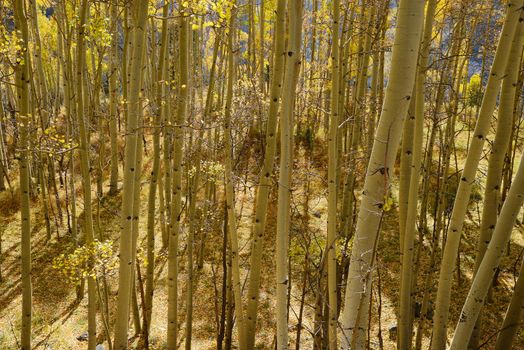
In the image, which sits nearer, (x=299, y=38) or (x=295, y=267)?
(x=299, y=38)

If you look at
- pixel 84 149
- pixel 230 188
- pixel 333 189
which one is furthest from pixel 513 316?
pixel 84 149

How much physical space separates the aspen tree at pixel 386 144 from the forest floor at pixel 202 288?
136 inches

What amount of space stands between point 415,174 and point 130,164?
2.54m

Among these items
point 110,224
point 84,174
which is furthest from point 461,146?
point 84,174

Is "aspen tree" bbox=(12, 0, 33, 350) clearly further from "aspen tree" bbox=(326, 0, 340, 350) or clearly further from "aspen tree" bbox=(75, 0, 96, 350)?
"aspen tree" bbox=(326, 0, 340, 350)

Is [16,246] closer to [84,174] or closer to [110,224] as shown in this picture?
[110,224]

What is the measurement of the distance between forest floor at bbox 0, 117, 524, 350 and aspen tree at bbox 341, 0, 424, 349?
11.3ft

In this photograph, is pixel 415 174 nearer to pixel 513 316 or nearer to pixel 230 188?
pixel 513 316

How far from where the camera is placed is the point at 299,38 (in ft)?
9.14

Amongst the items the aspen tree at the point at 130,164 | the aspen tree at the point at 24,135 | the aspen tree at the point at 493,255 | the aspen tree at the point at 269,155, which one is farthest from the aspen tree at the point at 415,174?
the aspen tree at the point at 24,135

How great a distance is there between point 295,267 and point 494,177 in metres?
7.09

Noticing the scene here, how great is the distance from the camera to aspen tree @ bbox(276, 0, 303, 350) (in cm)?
273

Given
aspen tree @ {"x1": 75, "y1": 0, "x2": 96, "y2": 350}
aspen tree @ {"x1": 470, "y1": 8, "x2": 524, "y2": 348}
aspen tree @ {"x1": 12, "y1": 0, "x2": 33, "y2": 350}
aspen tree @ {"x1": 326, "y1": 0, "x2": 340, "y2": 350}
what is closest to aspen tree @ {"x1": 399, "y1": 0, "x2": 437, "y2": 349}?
aspen tree @ {"x1": 470, "y1": 8, "x2": 524, "y2": 348}

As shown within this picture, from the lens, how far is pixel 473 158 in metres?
3.00
